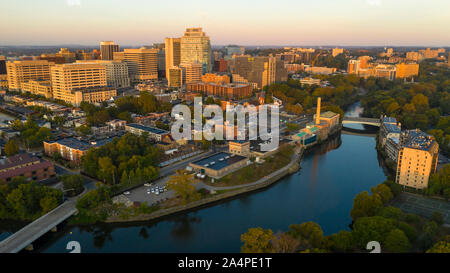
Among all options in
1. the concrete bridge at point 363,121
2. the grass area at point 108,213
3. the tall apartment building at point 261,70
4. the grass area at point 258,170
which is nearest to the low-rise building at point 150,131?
the grass area at point 258,170

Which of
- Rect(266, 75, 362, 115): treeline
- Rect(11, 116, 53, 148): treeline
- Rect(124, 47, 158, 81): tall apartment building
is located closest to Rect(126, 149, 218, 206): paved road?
Rect(11, 116, 53, 148): treeline

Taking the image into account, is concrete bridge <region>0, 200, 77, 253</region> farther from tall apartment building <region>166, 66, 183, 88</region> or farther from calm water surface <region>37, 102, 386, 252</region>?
tall apartment building <region>166, 66, 183, 88</region>

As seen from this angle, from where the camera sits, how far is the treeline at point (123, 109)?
1352 cm

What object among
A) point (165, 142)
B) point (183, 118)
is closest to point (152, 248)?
point (165, 142)

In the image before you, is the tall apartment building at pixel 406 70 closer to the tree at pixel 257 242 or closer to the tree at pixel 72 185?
the tree at pixel 257 242

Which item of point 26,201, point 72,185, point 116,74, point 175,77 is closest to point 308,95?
point 175,77

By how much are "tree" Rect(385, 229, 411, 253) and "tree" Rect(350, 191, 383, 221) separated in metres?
1.28

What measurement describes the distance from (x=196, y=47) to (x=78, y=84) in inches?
430

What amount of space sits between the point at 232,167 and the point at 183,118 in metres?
6.28

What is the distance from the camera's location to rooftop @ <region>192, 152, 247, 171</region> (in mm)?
8844

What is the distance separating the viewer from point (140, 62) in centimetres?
2559

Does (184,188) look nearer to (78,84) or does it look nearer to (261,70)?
(78,84)
